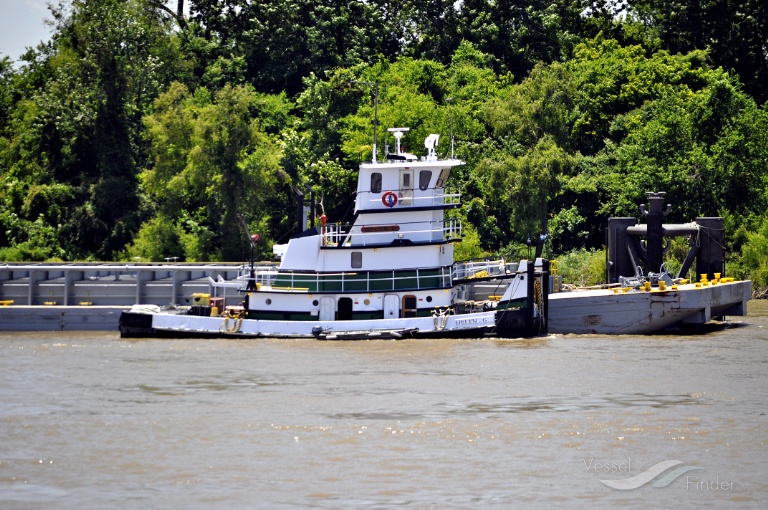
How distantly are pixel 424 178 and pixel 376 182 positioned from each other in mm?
1817

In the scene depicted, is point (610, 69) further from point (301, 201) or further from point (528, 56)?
point (301, 201)

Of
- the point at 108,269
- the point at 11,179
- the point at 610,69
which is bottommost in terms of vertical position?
the point at 108,269

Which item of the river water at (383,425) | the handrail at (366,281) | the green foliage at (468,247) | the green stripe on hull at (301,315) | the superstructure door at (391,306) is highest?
the green foliage at (468,247)

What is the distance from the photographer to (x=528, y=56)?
89.5 m

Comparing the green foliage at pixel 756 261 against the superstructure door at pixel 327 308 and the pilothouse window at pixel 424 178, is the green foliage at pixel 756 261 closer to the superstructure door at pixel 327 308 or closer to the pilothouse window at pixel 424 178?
the pilothouse window at pixel 424 178

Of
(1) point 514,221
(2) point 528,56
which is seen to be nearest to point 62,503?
(1) point 514,221

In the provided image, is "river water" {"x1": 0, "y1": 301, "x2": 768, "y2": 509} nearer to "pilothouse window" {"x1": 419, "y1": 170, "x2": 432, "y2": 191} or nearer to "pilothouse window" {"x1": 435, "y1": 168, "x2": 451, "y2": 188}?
"pilothouse window" {"x1": 419, "y1": 170, "x2": 432, "y2": 191}

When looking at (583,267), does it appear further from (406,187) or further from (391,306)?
(391,306)

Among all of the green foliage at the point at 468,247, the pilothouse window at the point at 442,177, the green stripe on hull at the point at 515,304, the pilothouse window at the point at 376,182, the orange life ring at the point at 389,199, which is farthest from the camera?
A: the green foliage at the point at 468,247

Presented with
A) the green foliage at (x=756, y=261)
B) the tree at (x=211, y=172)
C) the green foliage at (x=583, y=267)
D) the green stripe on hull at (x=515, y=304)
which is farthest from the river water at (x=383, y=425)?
the tree at (x=211, y=172)

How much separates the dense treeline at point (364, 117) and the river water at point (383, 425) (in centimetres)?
2705

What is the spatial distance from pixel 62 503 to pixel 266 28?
70395mm

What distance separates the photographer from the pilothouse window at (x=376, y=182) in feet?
165

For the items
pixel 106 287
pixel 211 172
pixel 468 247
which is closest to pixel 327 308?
pixel 106 287
